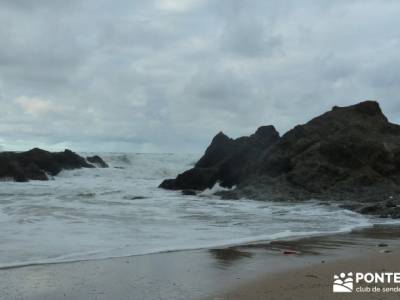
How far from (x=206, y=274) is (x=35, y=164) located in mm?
29910

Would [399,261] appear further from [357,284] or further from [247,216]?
[247,216]

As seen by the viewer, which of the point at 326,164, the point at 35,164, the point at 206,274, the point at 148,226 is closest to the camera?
the point at 206,274

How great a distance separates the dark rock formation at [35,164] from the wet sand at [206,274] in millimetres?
24024

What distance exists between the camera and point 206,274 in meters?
6.38

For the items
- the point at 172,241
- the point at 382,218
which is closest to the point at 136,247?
the point at 172,241

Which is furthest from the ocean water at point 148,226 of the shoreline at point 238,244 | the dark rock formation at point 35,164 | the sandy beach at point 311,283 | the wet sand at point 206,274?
the dark rock formation at point 35,164

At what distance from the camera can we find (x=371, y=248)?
28.0 feet

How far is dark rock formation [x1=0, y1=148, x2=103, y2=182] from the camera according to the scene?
1190 inches

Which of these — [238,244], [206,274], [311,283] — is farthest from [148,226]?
[311,283]

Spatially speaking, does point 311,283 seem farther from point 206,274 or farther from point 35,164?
point 35,164

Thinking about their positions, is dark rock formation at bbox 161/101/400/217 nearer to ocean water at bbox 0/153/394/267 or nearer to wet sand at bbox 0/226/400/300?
ocean water at bbox 0/153/394/267

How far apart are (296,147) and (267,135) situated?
483cm

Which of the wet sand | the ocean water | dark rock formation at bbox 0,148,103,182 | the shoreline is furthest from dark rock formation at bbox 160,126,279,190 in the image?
the wet sand

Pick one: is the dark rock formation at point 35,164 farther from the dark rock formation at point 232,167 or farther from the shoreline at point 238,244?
the shoreline at point 238,244
